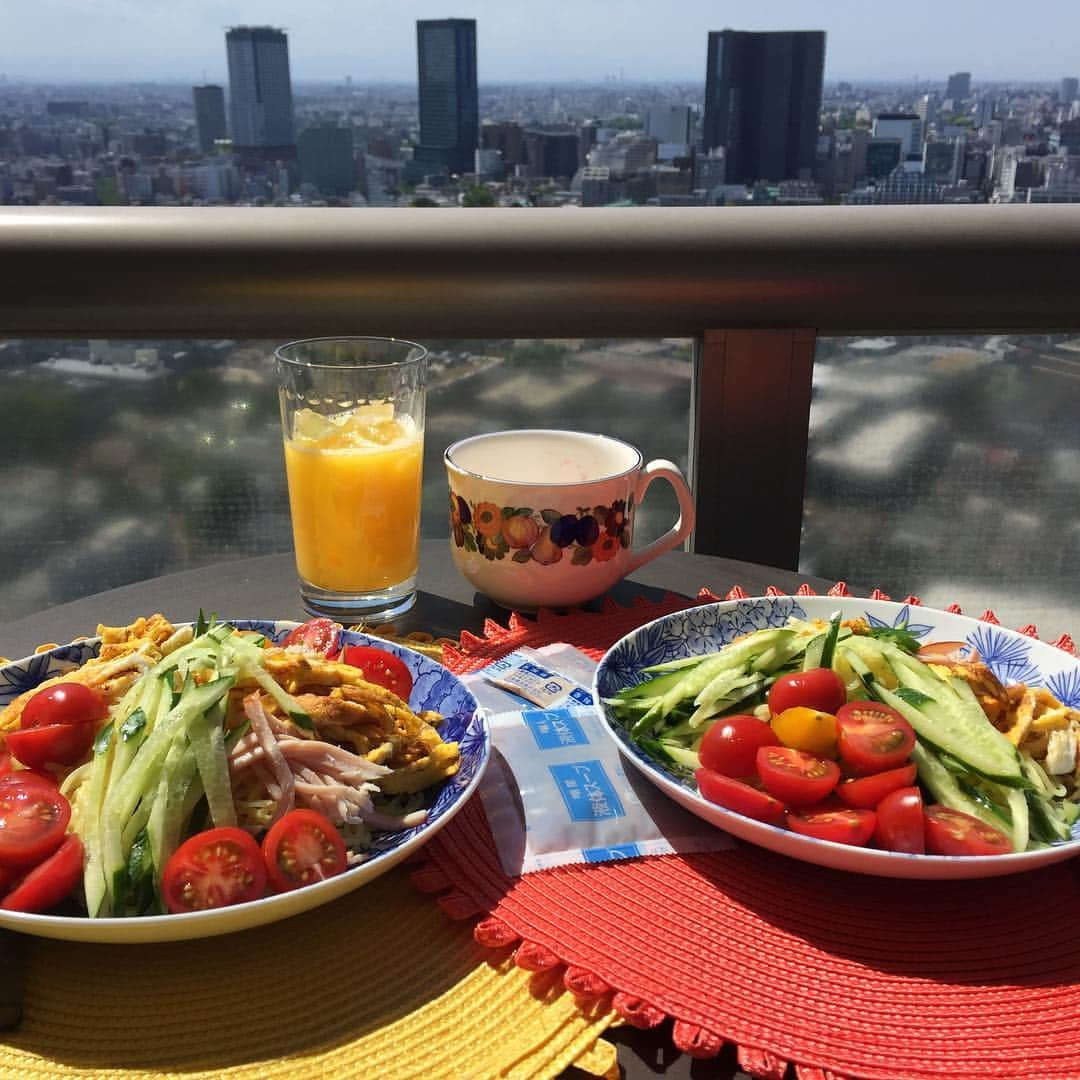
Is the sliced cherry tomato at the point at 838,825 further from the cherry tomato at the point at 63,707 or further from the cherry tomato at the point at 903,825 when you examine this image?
the cherry tomato at the point at 63,707

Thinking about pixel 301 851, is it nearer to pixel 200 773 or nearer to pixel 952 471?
pixel 200 773

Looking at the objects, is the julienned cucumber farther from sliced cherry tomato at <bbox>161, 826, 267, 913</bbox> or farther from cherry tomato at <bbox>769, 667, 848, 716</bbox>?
sliced cherry tomato at <bbox>161, 826, 267, 913</bbox>

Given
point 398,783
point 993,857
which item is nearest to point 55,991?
point 398,783

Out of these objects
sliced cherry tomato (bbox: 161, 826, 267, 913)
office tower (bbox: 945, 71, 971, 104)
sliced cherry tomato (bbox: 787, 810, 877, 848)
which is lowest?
sliced cherry tomato (bbox: 787, 810, 877, 848)

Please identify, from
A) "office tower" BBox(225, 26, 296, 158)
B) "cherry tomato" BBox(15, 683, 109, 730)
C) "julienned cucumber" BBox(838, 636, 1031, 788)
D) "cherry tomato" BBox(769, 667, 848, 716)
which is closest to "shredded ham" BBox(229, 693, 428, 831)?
"cherry tomato" BBox(15, 683, 109, 730)

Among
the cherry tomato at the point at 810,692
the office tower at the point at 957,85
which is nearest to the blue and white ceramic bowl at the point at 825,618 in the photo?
the cherry tomato at the point at 810,692
